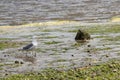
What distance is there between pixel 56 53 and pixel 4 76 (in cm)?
444

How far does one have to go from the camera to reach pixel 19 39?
74.1 ft

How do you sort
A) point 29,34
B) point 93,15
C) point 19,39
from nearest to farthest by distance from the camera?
point 19,39, point 29,34, point 93,15

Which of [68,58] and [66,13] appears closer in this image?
[68,58]

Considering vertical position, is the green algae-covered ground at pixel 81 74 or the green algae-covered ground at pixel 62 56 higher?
the green algae-covered ground at pixel 81 74

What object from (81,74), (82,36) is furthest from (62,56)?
(82,36)

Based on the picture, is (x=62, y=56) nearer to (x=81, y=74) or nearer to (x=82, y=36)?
(x=81, y=74)

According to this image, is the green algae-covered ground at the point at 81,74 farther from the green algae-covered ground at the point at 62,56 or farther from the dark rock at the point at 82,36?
the dark rock at the point at 82,36

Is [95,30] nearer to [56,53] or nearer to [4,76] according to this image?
[56,53]

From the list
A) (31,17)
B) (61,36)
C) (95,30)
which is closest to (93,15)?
(31,17)

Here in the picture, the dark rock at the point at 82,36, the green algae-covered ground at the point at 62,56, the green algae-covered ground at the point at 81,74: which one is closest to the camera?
the green algae-covered ground at the point at 81,74

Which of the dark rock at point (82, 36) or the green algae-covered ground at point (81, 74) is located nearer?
the green algae-covered ground at point (81, 74)

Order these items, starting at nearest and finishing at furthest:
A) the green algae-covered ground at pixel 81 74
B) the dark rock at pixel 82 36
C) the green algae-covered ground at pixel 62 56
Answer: the green algae-covered ground at pixel 81 74, the green algae-covered ground at pixel 62 56, the dark rock at pixel 82 36

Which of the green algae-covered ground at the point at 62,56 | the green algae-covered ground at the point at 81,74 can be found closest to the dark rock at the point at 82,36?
the green algae-covered ground at the point at 62,56

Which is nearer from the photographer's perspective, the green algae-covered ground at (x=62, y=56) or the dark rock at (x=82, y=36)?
the green algae-covered ground at (x=62, y=56)
